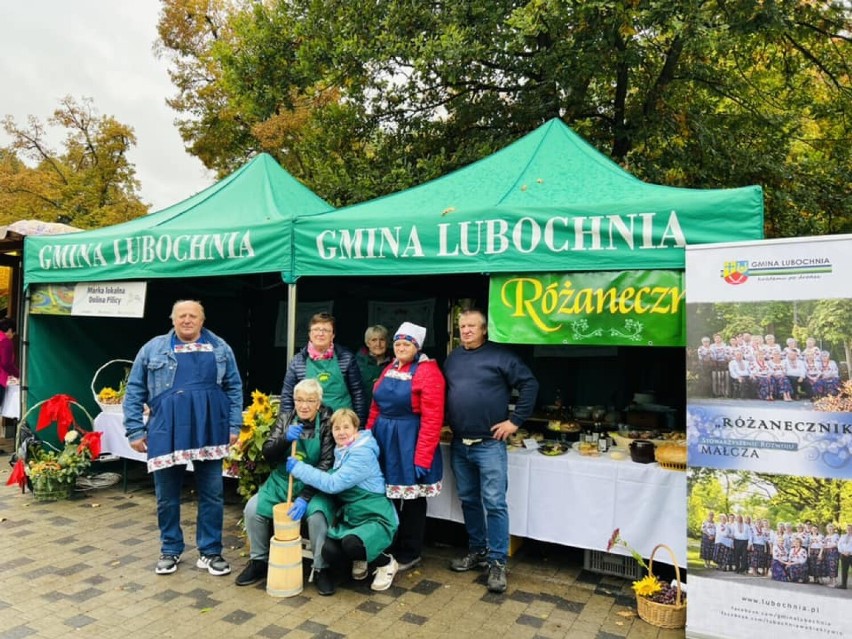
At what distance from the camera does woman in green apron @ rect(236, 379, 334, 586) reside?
3697 mm

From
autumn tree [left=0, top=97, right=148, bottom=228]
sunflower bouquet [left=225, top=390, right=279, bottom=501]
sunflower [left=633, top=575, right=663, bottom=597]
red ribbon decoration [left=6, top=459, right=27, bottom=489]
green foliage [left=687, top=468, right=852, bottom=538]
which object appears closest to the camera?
green foliage [left=687, top=468, right=852, bottom=538]

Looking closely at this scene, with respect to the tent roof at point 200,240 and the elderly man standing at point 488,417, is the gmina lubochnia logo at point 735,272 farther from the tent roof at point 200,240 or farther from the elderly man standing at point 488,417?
the tent roof at point 200,240

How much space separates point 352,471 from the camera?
3.55 m

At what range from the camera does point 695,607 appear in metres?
3.01

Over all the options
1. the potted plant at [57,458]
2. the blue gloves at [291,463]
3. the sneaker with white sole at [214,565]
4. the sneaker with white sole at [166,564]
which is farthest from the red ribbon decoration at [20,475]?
the blue gloves at [291,463]

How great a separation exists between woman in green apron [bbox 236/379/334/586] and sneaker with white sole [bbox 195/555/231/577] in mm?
139

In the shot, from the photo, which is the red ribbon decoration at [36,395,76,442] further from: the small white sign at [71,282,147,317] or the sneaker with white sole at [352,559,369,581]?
the sneaker with white sole at [352,559,369,581]

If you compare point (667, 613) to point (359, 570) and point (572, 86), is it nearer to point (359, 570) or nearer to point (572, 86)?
point (359, 570)

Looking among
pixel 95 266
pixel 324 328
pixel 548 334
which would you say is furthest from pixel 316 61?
pixel 548 334

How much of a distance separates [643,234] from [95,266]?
456cm

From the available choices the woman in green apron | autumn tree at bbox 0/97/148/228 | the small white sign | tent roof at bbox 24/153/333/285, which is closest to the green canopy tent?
tent roof at bbox 24/153/333/285

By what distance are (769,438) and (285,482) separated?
2.61 metres

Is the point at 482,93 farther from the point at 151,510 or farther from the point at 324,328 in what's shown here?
the point at 151,510

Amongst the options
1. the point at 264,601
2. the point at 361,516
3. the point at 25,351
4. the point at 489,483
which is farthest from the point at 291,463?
the point at 25,351
